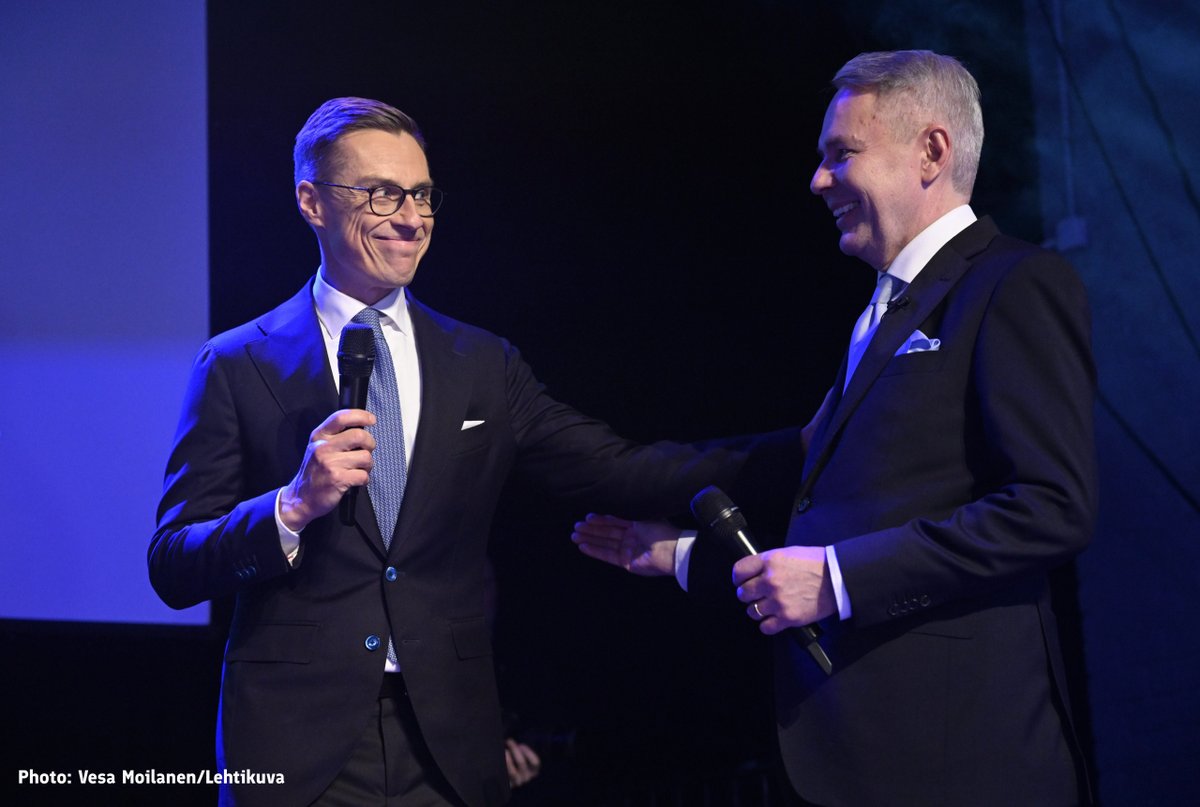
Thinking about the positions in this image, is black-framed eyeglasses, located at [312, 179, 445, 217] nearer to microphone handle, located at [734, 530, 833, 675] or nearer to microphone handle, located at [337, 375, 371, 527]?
microphone handle, located at [337, 375, 371, 527]

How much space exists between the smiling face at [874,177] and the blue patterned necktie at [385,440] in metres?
0.91

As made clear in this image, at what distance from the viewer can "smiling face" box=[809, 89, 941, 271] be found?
189cm

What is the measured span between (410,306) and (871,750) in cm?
124

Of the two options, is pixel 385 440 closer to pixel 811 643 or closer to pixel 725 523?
pixel 725 523

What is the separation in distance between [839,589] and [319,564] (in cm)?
93

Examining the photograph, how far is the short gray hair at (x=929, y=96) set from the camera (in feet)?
6.20

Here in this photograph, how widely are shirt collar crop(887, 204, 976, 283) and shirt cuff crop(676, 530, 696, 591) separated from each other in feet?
2.33

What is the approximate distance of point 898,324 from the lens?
175cm

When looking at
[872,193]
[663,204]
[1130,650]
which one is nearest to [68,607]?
[663,204]

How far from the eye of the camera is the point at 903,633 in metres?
1.64
